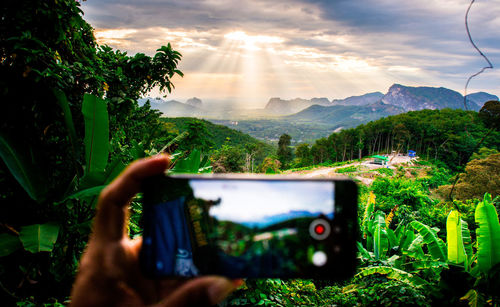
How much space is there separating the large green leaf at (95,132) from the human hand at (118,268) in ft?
5.44

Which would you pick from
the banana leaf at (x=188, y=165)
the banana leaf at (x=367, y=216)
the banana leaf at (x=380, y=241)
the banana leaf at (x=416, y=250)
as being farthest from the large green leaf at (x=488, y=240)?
the banana leaf at (x=188, y=165)

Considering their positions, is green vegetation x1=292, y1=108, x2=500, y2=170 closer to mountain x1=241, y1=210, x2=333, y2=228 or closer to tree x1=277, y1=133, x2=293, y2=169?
tree x1=277, y1=133, x2=293, y2=169

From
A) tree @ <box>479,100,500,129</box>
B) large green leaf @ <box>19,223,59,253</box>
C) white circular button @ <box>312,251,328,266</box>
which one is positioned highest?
tree @ <box>479,100,500,129</box>

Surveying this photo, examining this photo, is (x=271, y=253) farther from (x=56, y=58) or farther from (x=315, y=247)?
(x=56, y=58)

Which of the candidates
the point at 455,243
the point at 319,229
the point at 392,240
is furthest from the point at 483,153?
the point at 319,229

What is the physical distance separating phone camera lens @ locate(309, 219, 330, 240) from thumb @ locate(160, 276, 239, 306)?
37cm

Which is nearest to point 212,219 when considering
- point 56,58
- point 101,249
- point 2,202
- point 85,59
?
point 101,249

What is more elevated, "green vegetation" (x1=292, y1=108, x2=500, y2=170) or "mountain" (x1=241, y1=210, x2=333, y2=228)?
"green vegetation" (x1=292, y1=108, x2=500, y2=170)

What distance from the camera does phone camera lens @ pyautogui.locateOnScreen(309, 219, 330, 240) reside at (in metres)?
1.05

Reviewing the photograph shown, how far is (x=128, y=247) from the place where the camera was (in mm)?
1016

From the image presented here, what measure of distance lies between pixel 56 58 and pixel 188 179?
249cm

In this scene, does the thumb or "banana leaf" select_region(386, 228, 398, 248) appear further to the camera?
"banana leaf" select_region(386, 228, 398, 248)

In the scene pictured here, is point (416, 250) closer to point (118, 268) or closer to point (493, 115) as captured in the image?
point (118, 268)

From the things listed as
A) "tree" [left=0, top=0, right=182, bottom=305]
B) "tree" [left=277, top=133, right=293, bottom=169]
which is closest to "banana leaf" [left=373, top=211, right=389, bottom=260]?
"tree" [left=0, top=0, right=182, bottom=305]
